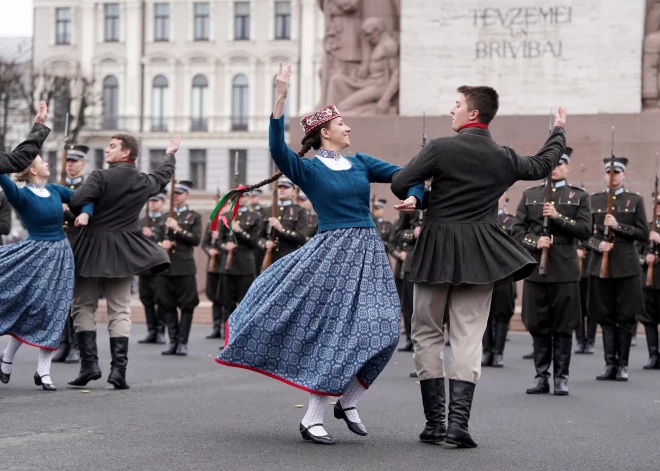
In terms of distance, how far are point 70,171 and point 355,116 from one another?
8.86 meters

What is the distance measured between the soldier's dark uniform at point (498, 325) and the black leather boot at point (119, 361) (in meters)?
4.37

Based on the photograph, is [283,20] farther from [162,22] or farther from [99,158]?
[99,158]

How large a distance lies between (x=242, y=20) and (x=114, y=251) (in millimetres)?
57091

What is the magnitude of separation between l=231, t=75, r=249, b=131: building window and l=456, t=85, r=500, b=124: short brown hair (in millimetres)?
57843

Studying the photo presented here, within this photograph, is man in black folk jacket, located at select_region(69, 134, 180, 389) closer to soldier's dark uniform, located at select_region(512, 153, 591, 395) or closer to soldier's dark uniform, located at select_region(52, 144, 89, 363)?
soldier's dark uniform, located at select_region(52, 144, 89, 363)

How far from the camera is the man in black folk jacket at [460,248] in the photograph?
25.8ft

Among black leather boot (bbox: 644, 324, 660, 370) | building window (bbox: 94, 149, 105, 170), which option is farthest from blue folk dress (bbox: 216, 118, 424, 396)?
building window (bbox: 94, 149, 105, 170)

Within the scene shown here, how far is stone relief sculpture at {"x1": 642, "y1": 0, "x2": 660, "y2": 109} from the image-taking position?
19.5 metres

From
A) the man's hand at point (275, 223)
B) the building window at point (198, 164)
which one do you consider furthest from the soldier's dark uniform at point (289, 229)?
the building window at point (198, 164)

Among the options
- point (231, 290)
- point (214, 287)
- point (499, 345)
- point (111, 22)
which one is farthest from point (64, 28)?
point (499, 345)

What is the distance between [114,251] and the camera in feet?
34.9

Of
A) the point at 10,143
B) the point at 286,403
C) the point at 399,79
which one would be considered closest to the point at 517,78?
the point at 399,79

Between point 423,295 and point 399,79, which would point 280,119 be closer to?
point 423,295

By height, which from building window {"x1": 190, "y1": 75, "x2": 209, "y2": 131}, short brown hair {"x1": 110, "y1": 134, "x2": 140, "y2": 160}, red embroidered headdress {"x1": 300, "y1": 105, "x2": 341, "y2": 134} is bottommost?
short brown hair {"x1": 110, "y1": 134, "x2": 140, "y2": 160}
